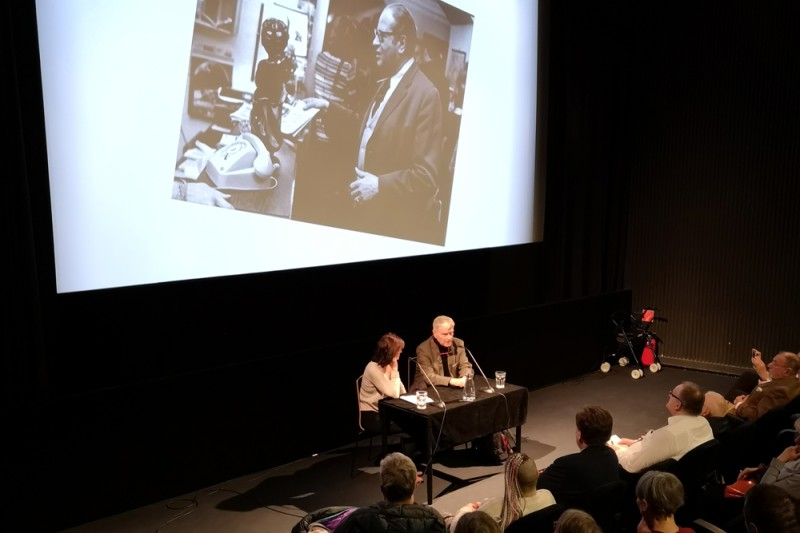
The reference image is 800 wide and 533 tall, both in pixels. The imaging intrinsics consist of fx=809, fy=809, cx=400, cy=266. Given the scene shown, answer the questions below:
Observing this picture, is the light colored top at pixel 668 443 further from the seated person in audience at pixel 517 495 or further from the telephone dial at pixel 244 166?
the telephone dial at pixel 244 166

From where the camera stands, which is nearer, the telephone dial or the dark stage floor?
the dark stage floor

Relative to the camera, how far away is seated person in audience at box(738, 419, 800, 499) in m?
3.76

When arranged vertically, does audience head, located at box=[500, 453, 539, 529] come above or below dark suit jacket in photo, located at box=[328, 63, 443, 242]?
below

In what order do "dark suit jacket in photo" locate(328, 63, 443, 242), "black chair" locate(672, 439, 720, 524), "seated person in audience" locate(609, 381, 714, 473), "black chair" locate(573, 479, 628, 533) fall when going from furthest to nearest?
"dark suit jacket in photo" locate(328, 63, 443, 242), "seated person in audience" locate(609, 381, 714, 473), "black chair" locate(672, 439, 720, 524), "black chair" locate(573, 479, 628, 533)

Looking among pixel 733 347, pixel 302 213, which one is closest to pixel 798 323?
pixel 733 347

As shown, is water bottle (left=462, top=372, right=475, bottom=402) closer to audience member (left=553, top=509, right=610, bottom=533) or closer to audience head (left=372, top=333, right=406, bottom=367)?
audience head (left=372, top=333, right=406, bottom=367)

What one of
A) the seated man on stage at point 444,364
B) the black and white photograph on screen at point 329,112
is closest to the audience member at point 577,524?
the seated man on stage at point 444,364

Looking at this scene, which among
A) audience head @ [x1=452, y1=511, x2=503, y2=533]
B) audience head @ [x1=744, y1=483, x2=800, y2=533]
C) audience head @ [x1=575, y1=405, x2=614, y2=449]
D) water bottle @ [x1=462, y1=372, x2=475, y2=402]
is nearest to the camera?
audience head @ [x1=452, y1=511, x2=503, y2=533]

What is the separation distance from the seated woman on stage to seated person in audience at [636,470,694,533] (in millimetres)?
2315

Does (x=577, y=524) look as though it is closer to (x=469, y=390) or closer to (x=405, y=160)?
(x=469, y=390)

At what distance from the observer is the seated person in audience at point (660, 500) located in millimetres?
3207

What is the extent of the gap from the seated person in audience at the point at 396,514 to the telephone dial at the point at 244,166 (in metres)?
2.74

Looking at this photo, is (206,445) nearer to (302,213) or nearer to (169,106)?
(302,213)

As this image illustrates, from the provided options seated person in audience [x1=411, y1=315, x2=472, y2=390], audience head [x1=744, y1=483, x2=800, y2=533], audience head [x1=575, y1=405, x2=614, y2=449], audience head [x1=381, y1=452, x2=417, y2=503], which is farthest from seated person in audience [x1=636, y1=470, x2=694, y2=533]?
seated person in audience [x1=411, y1=315, x2=472, y2=390]
